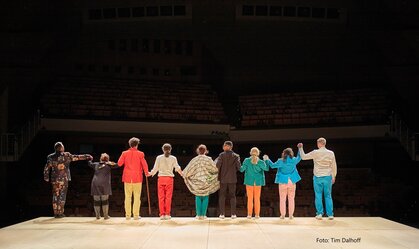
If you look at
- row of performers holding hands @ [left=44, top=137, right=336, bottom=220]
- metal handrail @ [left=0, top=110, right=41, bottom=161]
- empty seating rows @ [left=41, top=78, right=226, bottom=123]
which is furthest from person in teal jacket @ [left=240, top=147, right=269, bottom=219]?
empty seating rows @ [left=41, top=78, right=226, bottom=123]

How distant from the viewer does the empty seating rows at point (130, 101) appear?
16.3 metres

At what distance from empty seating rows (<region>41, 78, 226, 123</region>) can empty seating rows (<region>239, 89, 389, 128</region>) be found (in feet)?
5.22

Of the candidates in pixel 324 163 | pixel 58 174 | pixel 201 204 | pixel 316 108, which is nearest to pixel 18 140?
pixel 58 174

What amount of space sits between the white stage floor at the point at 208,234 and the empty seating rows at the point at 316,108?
9.35 meters

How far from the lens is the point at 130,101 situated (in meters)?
17.5

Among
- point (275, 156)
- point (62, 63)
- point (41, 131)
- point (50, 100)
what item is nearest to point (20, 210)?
point (41, 131)

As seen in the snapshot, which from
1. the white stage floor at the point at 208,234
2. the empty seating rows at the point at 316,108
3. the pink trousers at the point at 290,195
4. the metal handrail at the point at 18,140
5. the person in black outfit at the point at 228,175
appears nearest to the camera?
the white stage floor at the point at 208,234

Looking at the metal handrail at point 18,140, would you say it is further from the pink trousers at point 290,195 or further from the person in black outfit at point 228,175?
the pink trousers at point 290,195

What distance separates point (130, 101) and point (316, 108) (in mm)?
8145

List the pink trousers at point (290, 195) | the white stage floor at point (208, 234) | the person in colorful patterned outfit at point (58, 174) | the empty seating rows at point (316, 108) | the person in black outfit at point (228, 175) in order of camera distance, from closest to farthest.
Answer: the white stage floor at point (208, 234) < the person in black outfit at point (228, 175) < the pink trousers at point (290, 195) < the person in colorful patterned outfit at point (58, 174) < the empty seating rows at point (316, 108)

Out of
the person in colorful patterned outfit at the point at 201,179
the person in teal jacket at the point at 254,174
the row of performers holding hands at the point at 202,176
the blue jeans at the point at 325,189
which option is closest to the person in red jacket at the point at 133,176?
the row of performers holding hands at the point at 202,176

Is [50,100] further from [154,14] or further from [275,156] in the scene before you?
[275,156]

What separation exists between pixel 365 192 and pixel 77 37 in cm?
1417

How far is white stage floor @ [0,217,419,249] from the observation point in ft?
16.7
